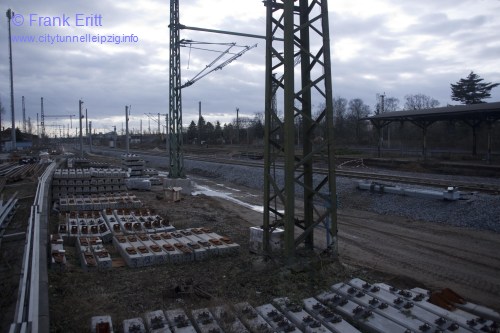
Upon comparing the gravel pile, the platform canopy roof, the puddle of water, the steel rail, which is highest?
the platform canopy roof

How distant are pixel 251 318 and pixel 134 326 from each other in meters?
1.57

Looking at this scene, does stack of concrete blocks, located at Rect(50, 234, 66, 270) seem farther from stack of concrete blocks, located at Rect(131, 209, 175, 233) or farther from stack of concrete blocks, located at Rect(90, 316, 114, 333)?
stack of concrete blocks, located at Rect(90, 316, 114, 333)

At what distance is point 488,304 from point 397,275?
6.11 ft

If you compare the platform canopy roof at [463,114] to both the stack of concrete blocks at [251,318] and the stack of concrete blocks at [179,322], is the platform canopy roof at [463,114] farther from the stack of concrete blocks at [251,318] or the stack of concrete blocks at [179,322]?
the stack of concrete blocks at [179,322]

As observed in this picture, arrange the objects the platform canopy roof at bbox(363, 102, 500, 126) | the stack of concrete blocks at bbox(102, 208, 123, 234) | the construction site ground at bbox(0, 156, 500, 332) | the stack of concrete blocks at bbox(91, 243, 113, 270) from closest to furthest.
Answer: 1. the construction site ground at bbox(0, 156, 500, 332)
2. the stack of concrete blocks at bbox(91, 243, 113, 270)
3. the stack of concrete blocks at bbox(102, 208, 123, 234)
4. the platform canopy roof at bbox(363, 102, 500, 126)

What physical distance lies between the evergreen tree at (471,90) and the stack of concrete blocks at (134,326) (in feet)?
203

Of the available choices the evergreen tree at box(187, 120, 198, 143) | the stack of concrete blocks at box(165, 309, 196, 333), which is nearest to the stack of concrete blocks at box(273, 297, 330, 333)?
the stack of concrete blocks at box(165, 309, 196, 333)

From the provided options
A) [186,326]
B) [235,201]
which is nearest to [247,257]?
[186,326]

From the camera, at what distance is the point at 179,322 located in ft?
18.1

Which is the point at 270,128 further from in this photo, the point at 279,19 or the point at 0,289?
the point at 0,289

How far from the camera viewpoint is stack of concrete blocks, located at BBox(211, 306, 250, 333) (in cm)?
543

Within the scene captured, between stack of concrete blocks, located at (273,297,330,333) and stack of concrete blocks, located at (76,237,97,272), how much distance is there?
394cm

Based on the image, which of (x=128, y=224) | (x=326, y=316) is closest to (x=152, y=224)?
(x=128, y=224)

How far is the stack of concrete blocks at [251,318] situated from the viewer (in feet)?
17.9
